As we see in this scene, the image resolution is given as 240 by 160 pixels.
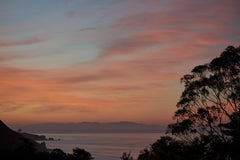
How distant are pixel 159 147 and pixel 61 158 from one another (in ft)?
60.7

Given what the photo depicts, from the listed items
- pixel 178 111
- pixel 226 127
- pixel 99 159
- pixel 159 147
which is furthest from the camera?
pixel 99 159

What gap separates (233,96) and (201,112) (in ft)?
17.2

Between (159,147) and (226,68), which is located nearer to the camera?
(226,68)

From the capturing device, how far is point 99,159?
156750mm

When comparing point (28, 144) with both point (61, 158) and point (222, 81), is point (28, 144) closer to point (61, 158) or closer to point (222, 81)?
point (61, 158)

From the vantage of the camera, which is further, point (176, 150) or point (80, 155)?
point (80, 155)

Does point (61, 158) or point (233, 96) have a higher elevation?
point (233, 96)

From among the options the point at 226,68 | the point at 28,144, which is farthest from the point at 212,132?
A: the point at 28,144

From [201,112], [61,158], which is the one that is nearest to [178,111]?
[201,112]

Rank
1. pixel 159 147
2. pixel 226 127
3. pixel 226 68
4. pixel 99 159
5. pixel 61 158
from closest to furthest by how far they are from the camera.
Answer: pixel 226 68 → pixel 226 127 → pixel 159 147 → pixel 61 158 → pixel 99 159

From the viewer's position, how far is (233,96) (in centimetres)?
3853

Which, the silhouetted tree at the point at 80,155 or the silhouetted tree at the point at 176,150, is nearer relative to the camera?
the silhouetted tree at the point at 176,150

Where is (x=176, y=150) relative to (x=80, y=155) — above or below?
above

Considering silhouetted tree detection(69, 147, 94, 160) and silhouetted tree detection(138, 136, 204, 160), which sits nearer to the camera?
silhouetted tree detection(138, 136, 204, 160)
